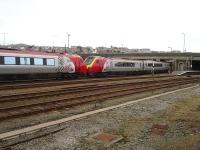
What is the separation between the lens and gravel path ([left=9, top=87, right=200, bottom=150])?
34.0 feet

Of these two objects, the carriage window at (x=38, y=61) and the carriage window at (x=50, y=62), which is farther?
the carriage window at (x=50, y=62)

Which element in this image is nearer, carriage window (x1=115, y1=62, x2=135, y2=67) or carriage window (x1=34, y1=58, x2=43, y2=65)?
carriage window (x1=34, y1=58, x2=43, y2=65)

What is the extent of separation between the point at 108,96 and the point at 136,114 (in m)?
5.95

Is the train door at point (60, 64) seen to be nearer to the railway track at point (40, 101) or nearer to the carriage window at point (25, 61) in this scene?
the carriage window at point (25, 61)

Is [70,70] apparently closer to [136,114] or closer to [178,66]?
[136,114]

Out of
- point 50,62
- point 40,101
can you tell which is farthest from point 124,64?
point 40,101

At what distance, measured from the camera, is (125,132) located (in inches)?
476

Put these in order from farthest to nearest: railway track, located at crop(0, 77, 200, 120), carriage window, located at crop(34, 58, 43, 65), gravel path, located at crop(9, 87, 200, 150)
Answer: carriage window, located at crop(34, 58, 43, 65) → railway track, located at crop(0, 77, 200, 120) → gravel path, located at crop(9, 87, 200, 150)

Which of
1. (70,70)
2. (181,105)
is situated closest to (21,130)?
(181,105)

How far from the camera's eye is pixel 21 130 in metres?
11.7

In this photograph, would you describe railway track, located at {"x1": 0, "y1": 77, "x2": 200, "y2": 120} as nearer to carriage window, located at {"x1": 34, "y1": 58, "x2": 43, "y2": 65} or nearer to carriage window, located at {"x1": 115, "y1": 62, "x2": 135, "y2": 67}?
carriage window, located at {"x1": 34, "y1": 58, "x2": 43, "y2": 65}

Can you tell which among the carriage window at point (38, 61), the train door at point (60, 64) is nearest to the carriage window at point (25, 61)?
the carriage window at point (38, 61)

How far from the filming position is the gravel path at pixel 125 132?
10.4m

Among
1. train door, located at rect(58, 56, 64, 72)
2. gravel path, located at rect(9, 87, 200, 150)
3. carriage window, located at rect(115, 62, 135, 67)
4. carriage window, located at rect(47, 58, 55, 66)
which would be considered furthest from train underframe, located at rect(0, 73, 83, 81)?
gravel path, located at rect(9, 87, 200, 150)
